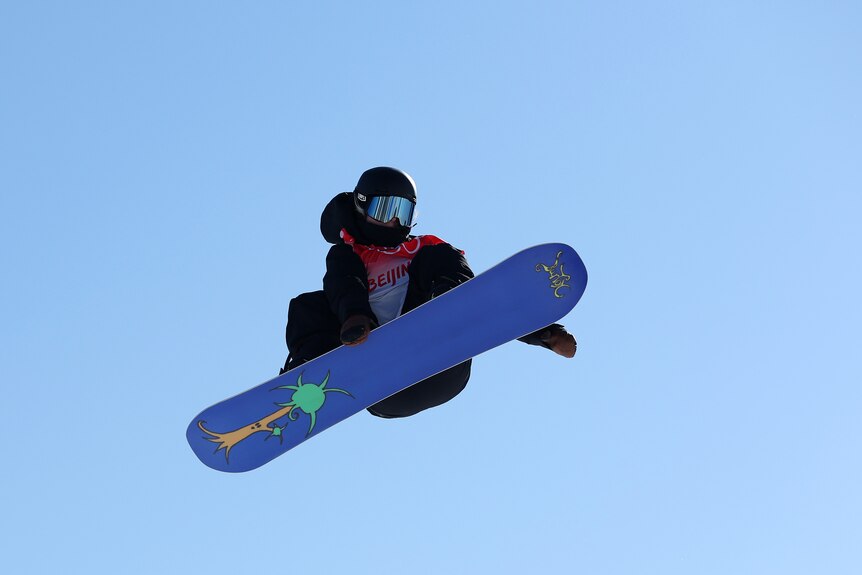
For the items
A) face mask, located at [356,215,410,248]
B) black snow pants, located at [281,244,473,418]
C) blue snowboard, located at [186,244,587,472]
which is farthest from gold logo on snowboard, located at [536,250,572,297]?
face mask, located at [356,215,410,248]

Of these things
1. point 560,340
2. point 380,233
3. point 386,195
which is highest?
point 386,195

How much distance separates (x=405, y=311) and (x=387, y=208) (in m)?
0.64

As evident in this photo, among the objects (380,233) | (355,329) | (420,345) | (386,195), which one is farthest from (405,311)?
(386,195)

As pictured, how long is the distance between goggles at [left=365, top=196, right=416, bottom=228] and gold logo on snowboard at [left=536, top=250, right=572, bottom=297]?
856 mm

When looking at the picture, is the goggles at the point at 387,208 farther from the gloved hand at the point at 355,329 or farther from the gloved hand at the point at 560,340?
the gloved hand at the point at 560,340

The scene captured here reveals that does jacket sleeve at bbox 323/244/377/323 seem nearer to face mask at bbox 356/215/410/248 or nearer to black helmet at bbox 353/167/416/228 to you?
face mask at bbox 356/215/410/248

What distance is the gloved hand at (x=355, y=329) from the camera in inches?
242

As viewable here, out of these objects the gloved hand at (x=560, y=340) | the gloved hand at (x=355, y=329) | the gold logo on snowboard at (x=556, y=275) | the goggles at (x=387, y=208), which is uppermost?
the goggles at (x=387, y=208)

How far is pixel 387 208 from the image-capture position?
653cm

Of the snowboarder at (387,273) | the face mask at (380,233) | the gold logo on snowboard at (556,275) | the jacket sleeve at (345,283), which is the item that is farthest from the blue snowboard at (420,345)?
the face mask at (380,233)

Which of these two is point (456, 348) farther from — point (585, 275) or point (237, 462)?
point (237, 462)

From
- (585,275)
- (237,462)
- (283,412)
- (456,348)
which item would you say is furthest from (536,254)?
(237,462)

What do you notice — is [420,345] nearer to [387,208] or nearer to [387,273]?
[387,273]

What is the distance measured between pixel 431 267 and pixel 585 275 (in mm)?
907
